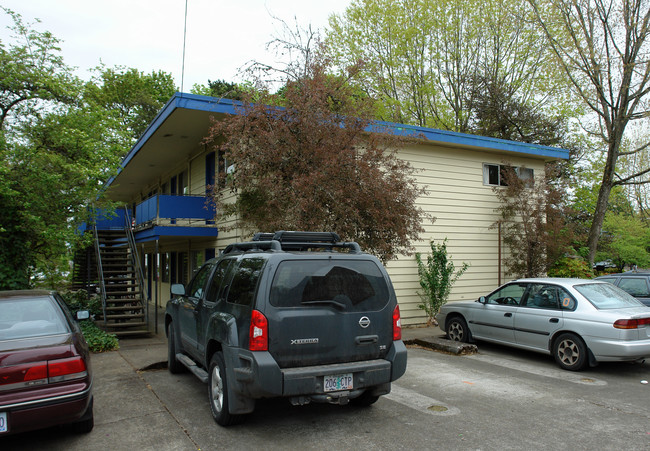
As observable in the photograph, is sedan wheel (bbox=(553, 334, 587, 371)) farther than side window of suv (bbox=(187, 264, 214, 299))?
Yes

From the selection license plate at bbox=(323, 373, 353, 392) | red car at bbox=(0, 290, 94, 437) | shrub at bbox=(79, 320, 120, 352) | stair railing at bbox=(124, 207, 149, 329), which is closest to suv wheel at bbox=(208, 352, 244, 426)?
license plate at bbox=(323, 373, 353, 392)

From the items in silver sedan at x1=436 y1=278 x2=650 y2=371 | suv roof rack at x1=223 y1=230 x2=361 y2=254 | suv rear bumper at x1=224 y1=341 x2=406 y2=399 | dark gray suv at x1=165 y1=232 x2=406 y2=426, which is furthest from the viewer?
silver sedan at x1=436 y1=278 x2=650 y2=371

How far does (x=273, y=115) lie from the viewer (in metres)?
8.54

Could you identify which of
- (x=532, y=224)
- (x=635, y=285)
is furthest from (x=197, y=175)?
(x=635, y=285)

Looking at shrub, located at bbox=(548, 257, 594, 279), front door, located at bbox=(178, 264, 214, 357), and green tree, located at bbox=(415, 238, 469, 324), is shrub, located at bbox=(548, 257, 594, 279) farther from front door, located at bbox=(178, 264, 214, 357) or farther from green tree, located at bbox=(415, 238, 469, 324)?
front door, located at bbox=(178, 264, 214, 357)

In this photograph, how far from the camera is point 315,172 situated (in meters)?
7.78

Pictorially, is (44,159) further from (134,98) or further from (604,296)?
(134,98)

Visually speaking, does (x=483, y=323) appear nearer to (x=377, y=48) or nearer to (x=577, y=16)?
(x=577, y=16)

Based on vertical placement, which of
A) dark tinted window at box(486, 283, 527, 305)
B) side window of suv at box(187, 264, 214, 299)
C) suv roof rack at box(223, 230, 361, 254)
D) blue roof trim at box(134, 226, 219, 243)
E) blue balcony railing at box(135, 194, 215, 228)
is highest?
blue balcony railing at box(135, 194, 215, 228)

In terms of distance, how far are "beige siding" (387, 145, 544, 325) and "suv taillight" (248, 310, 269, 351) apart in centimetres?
782

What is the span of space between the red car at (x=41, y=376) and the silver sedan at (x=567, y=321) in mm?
6789

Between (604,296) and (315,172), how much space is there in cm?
514

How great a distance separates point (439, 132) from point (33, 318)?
10.4 metres

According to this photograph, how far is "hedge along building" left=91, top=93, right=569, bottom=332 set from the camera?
11.9 metres
